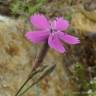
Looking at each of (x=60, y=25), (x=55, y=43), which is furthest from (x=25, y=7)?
(x=55, y=43)

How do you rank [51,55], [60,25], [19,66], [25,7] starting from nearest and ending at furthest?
[60,25] < [19,66] < [51,55] < [25,7]

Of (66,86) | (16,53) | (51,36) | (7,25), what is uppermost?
(51,36)

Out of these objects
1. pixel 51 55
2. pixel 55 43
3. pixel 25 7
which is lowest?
pixel 51 55

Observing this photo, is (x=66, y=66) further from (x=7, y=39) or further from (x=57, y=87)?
(x=7, y=39)

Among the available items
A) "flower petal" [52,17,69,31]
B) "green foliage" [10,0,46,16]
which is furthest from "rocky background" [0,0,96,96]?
"flower petal" [52,17,69,31]

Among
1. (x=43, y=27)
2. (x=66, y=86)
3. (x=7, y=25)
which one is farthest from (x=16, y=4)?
(x=43, y=27)

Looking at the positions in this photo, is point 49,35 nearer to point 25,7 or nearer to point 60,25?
point 60,25
